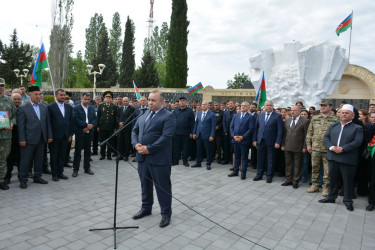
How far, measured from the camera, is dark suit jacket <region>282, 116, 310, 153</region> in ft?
21.2

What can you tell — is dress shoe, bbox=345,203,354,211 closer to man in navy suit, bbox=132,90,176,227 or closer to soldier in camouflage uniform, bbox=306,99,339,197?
soldier in camouflage uniform, bbox=306,99,339,197

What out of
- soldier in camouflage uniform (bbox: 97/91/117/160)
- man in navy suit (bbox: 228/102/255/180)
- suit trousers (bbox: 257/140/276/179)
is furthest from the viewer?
soldier in camouflage uniform (bbox: 97/91/117/160)

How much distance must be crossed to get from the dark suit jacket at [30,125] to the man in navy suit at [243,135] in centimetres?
461

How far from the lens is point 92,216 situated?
4.28 m

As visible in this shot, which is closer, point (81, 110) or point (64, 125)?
point (64, 125)

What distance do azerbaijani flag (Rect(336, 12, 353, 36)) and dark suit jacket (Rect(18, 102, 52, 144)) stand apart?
671 inches

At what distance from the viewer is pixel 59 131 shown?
630cm

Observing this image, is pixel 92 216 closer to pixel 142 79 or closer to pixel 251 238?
pixel 251 238

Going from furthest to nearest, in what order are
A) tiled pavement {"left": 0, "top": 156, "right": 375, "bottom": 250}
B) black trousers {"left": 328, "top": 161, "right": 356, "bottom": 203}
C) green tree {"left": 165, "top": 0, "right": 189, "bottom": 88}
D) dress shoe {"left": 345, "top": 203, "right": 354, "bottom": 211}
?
1. green tree {"left": 165, "top": 0, "right": 189, "bottom": 88}
2. black trousers {"left": 328, "top": 161, "right": 356, "bottom": 203}
3. dress shoe {"left": 345, "top": 203, "right": 354, "bottom": 211}
4. tiled pavement {"left": 0, "top": 156, "right": 375, "bottom": 250}

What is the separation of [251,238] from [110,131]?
6396mm

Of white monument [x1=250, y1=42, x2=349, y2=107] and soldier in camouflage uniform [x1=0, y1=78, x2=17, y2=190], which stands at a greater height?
white monument [x1=250, y1=42, x2=349, y2=107]

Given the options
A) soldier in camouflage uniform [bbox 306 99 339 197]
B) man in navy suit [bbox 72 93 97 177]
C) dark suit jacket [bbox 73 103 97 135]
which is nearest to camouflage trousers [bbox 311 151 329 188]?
soldier in camouflage uniform [bbox 306 99 339 197]

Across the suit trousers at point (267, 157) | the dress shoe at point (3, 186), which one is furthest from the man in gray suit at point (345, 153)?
the dress shoe at point (3, 186)

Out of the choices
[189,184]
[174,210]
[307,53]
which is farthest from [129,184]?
[307,53]
